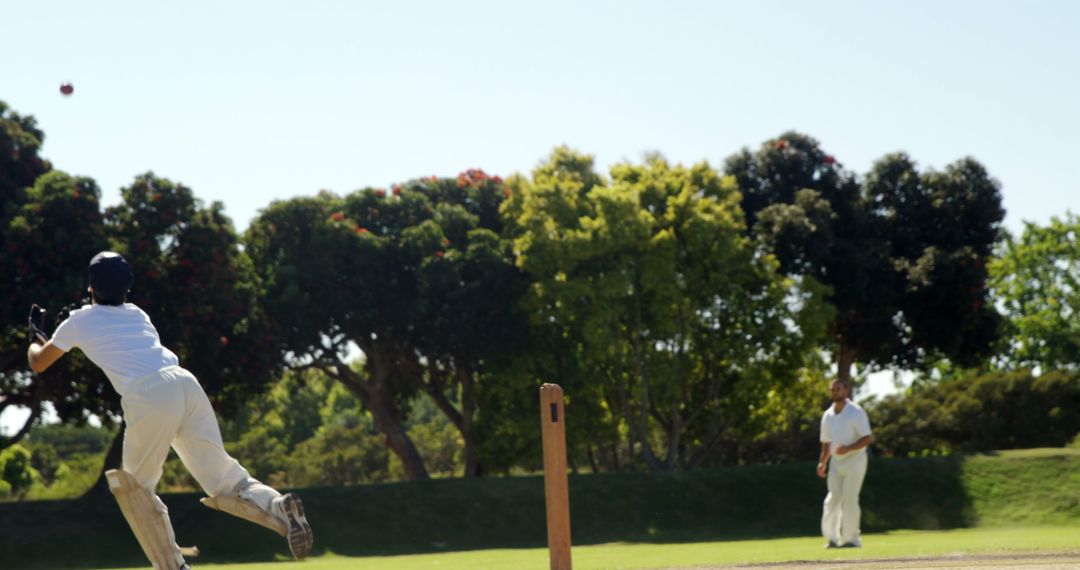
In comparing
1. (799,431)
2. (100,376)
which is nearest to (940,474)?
(799,431)

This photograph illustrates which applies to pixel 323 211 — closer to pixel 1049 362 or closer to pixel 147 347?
pixel 147 347

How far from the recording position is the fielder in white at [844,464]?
718 inches

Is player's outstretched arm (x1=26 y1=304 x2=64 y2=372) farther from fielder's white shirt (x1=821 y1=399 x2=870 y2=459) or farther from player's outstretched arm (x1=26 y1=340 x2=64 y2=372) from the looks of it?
fielder's white shirt (x1=821 y1=399 x2=870 y2=459)

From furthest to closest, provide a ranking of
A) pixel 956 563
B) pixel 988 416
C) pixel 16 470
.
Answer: pixel 16 470
pixel 988 416
pixel 956 563

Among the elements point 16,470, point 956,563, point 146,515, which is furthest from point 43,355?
point 16,470

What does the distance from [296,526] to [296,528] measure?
0.02 metres

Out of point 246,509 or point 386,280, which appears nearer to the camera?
point 246,509

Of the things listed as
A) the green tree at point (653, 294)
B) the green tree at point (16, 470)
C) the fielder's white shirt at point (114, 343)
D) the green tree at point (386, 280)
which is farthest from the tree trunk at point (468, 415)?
the fielder's white shirt at point (114, 343)

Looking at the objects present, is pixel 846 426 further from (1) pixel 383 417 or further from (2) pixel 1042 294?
(2) pixel 1042 294

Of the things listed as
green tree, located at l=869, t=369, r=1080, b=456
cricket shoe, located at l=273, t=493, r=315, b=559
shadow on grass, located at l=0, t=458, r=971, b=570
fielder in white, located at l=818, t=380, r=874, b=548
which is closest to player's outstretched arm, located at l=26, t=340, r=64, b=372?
cricket shoe, located at l=273, t=493, r=315, b=559

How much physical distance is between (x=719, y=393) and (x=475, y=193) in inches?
380

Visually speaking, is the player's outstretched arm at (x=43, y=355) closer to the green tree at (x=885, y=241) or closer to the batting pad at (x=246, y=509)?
the batting pad at (x=246, y=509)

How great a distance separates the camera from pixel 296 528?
8.70m

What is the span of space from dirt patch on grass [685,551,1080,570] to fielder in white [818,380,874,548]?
175 inches
